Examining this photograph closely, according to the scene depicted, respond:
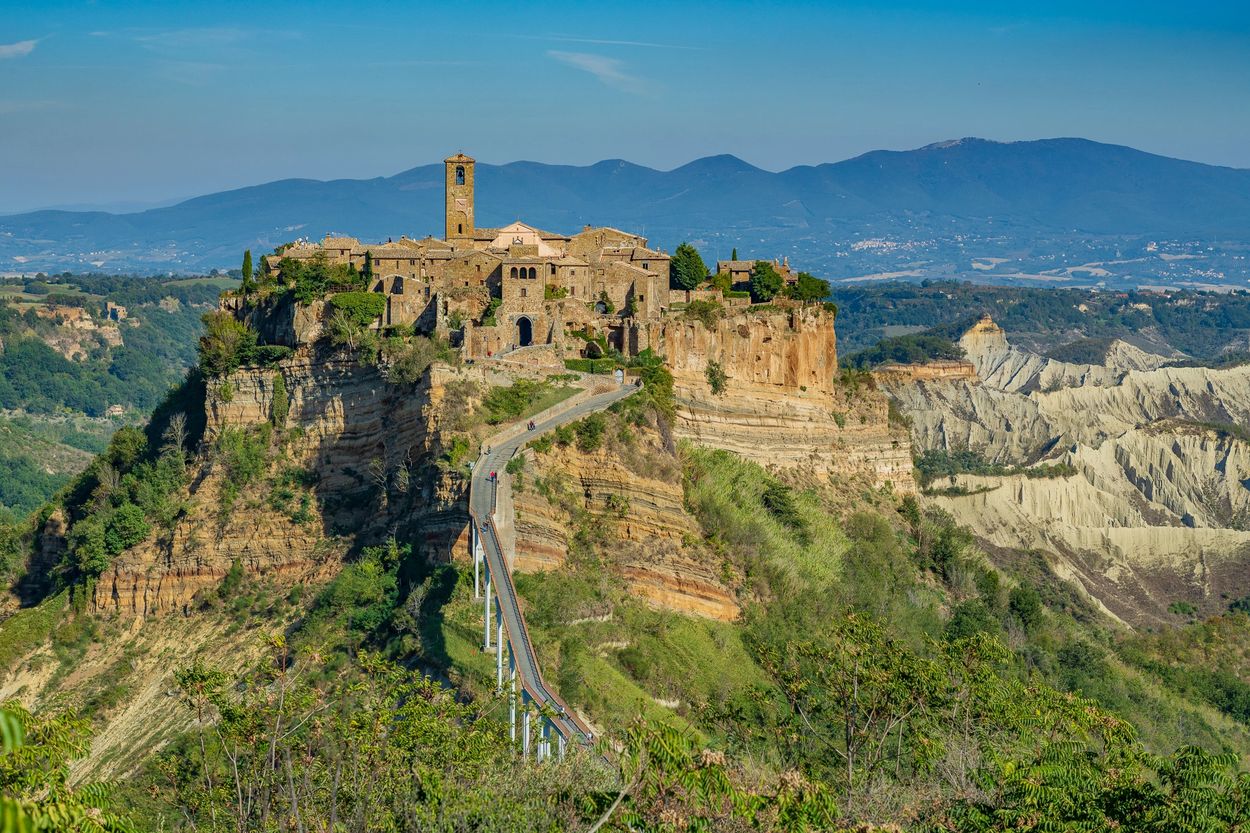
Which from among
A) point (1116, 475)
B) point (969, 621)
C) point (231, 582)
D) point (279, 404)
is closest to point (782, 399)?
point (969, 621)

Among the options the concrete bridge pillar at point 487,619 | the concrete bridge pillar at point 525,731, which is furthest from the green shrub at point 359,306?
the concrete bridge pillar at point 525,731

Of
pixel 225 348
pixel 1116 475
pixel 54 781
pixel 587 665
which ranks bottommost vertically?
pixel 1116 475

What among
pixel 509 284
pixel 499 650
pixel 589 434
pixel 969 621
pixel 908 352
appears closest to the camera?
pixel 499 650

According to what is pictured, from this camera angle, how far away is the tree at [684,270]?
2328 inches

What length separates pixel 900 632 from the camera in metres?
50.1

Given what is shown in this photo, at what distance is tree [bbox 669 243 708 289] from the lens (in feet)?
194

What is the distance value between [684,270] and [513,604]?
967 inches

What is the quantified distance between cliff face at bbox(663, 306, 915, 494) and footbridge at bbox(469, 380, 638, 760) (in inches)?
212

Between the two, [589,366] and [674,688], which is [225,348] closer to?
[589,366]

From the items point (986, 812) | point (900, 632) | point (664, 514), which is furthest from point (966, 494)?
point (986, 812)

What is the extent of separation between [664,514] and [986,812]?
24690 millimetres

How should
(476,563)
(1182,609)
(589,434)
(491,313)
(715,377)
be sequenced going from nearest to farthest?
(476,563)
(589,434)
(491,313)
(715,377)
(1182,609)

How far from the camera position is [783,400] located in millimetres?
59188

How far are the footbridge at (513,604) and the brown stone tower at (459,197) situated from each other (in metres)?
12.7
